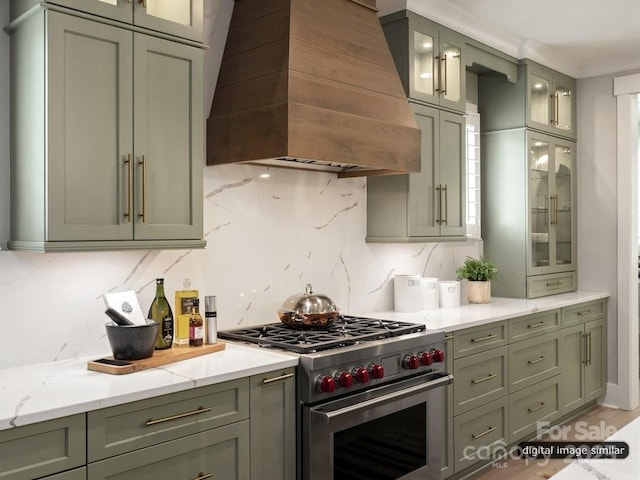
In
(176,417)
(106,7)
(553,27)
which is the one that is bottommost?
(176,417)

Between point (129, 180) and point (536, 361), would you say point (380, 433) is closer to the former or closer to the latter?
point (129, 180)

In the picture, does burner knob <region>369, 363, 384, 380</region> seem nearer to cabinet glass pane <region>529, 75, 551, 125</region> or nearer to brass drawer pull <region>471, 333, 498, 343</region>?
brass drawer pull <region>471, 333, 498, 343</region>

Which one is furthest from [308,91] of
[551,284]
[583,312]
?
[583,312]

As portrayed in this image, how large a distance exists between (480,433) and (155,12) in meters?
2.82

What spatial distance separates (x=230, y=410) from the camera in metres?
2.21

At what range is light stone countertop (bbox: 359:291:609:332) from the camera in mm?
3396

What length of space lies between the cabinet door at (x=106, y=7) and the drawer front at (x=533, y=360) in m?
2.86

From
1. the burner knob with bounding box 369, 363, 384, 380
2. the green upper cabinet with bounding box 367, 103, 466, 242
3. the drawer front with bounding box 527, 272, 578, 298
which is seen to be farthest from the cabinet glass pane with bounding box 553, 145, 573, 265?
the burner knob with bounding box 369, 363, 384, 380

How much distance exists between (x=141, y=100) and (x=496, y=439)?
282cm

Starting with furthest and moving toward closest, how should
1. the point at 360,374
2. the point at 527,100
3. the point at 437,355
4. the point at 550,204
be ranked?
1. the point at 550,204
2. the point at 527,100
3. the point at 437,355
4. the point at 360,374

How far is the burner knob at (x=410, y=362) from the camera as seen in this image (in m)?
2.86

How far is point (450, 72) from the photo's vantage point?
3826 millimetres

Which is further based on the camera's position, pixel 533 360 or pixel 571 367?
pixel 571 367

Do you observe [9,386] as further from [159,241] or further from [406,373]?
[406,373]
